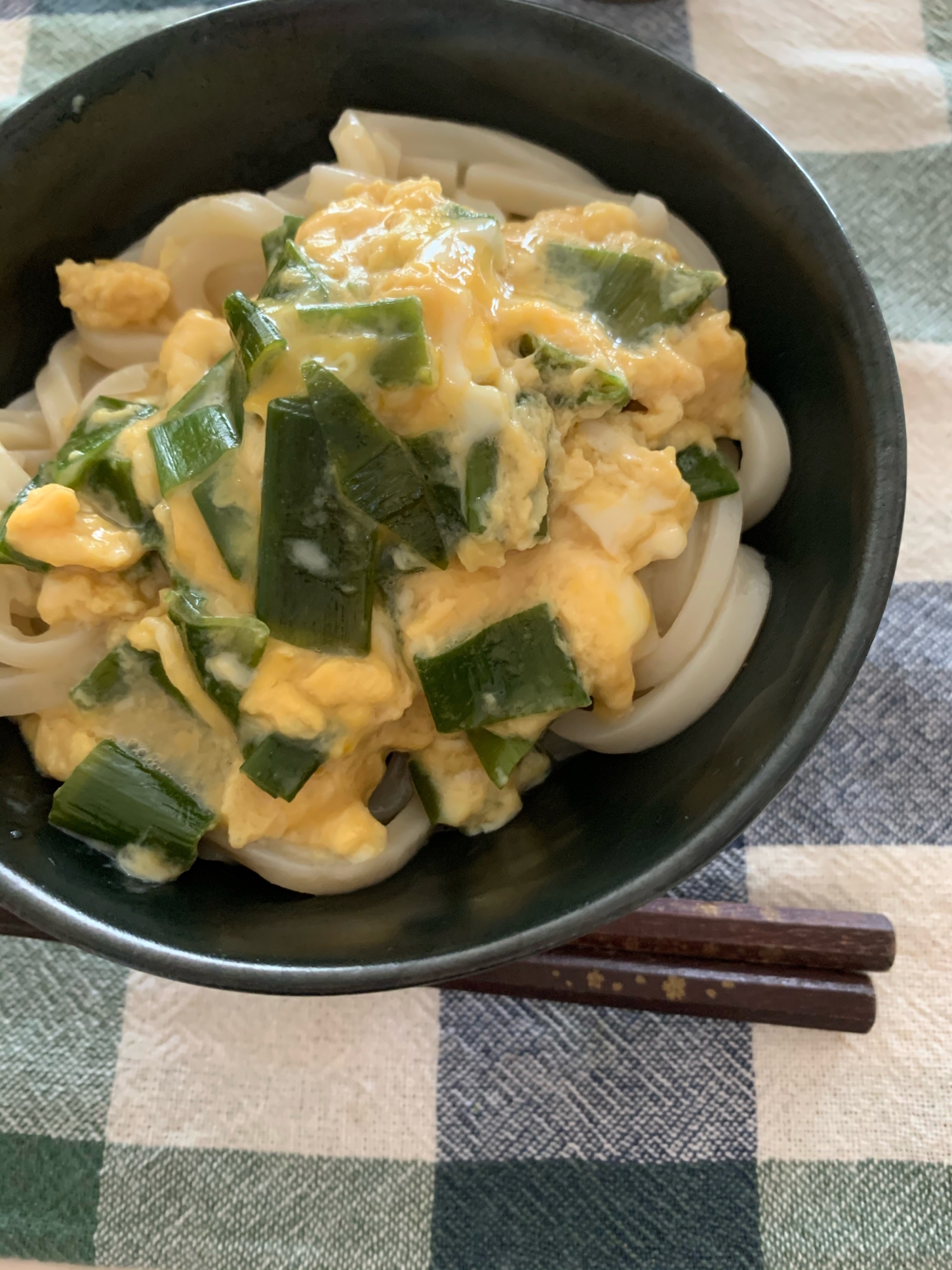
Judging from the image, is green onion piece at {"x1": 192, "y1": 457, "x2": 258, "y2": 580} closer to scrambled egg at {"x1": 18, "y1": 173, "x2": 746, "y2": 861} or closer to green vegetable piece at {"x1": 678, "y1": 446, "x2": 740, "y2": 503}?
scrambled egg at {"x1": 18, "y1": 173, "x2": 746, "y2": 861}

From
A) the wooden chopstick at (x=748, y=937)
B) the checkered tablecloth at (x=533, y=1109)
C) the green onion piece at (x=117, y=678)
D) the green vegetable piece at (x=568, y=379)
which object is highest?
the green vegetable piece at (x=568, y=379)

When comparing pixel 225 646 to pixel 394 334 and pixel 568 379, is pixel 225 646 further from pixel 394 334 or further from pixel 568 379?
pixel 568 379

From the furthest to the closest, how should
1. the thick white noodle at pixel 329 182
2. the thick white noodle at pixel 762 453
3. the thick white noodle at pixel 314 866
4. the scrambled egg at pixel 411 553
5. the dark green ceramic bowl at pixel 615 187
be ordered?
1. the thick white noodle at pixel 329 182
2. the thick white noodle at pixel 762 453
3. the thick white noodle at pixel 314 866
4. the scrambled egg at pixel 411 553
5. the dark green ceramic bowl at pixel 615 187

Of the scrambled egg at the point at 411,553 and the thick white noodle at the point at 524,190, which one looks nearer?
the scrambled egg at the point at 411,553

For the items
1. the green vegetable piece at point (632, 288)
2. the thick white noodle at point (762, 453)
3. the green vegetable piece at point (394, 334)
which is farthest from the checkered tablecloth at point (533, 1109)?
the green vegetable piece at point (394, 334)

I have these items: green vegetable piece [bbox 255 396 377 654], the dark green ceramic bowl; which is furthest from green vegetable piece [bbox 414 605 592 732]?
the dark green ceramic bowl

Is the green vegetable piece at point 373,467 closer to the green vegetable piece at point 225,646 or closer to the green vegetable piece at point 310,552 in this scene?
the green vegetable piece at point 310,552

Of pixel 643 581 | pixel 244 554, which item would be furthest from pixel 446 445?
pixel 643 581
